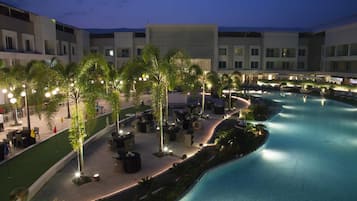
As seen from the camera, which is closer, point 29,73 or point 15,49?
point 29,73

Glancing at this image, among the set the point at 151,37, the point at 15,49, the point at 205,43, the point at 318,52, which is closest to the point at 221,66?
the point at 205,43

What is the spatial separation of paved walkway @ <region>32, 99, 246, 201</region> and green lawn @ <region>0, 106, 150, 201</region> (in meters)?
0.75

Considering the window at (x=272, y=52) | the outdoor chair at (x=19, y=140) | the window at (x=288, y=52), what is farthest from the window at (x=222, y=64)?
the outdoor chair at (x=19, y=140)

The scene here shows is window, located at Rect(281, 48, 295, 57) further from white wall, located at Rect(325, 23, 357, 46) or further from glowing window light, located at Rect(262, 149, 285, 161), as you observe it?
glowing window light, located at Rect(262, 149, 285, 161)

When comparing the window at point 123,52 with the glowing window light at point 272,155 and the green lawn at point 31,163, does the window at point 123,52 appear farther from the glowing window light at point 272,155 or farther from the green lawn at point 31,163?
the glowing window light at point 272,155

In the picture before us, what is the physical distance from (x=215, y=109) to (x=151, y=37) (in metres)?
29.5

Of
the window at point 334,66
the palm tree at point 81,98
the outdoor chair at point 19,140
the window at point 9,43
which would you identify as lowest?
the outdoor chair at point 19,140

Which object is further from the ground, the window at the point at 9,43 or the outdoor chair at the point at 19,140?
the window at the point at 9,43

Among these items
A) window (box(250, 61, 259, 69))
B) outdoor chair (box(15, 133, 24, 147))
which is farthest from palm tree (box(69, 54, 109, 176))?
window (box(250, 61, 259, 69))

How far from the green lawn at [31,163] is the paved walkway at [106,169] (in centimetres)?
75

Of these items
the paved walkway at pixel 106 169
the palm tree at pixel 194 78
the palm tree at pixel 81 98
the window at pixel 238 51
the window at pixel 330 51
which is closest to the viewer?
the paved walkway at pixel 106 169

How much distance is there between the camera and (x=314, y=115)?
24531 millimetres

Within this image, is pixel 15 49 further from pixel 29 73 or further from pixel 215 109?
pixel 215 109

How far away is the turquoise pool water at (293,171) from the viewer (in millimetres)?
9961
